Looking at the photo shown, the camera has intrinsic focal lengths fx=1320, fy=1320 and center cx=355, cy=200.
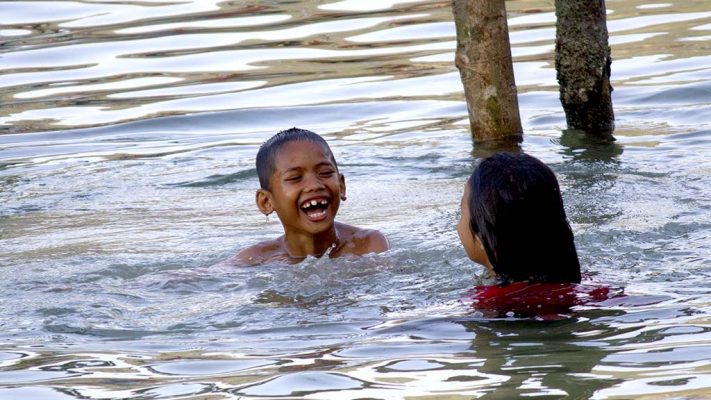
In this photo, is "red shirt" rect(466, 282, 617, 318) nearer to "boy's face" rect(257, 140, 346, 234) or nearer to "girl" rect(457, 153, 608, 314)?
"girl" rect(457, 153, 608, 314)

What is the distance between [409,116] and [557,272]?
727 centimetres

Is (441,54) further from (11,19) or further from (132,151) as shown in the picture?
(11,19)

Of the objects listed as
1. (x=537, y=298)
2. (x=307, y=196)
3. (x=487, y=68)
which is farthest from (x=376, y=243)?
(x=487, y=68)

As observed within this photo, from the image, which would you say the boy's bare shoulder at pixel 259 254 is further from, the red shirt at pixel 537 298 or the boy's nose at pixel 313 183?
the red shirt at pixel 537 298

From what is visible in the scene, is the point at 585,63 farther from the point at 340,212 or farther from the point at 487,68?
the point at 340,212

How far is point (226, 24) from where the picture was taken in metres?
18.5

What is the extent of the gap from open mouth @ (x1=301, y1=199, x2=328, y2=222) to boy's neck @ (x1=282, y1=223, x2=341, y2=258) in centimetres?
31

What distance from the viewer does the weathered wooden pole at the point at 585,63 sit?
33.8 feet

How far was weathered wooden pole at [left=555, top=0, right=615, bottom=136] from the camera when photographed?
33.8 feet

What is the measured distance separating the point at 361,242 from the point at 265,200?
619mm

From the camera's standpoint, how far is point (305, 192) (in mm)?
7012

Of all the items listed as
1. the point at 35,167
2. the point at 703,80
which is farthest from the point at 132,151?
the point at 703,80

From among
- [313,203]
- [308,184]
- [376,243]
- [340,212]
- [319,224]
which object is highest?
[308,184]

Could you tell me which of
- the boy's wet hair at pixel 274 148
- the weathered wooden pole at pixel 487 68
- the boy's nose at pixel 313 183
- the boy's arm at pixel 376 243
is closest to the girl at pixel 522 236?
the boy's nose at pixel 313 183
